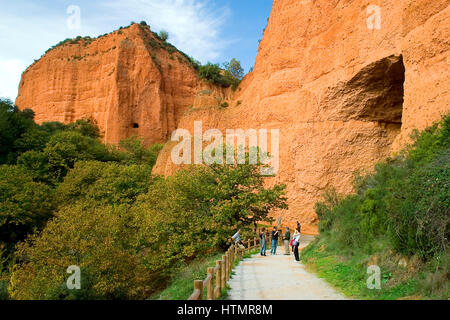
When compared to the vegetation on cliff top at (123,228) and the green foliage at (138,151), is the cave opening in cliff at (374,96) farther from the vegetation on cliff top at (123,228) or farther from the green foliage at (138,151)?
the green foliage at (138,151)

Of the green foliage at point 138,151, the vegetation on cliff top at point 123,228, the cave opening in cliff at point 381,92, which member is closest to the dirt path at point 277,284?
the vegetation on cliff top at point 123,228

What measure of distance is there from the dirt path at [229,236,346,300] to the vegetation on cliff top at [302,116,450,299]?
1.76 ft

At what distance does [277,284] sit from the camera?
9.19m

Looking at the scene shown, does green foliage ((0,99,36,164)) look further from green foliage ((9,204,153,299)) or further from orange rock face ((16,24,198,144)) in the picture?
green foliage ((9,204,153,299))

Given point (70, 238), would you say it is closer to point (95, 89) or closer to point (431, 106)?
point (431, 106)

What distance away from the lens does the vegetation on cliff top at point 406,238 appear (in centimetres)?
714

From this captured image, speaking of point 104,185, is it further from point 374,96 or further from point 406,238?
point 406,238

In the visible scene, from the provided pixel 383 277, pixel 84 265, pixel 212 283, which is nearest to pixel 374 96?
pixel 383 277

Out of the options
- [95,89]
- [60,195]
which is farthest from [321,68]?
A: [95,89]

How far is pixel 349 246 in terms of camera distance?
12.0m

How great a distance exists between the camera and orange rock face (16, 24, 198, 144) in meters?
52.6

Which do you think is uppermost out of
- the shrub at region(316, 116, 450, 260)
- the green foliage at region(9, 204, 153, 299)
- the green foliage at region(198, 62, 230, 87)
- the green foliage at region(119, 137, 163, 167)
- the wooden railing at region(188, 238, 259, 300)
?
the green foliage at region(198, 62, 230, 87)

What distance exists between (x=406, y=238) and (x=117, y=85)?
166ft

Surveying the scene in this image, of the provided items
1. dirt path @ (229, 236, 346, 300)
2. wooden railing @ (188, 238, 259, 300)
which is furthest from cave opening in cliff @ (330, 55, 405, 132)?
wooden railing @ (188, 238, 259, 300)
